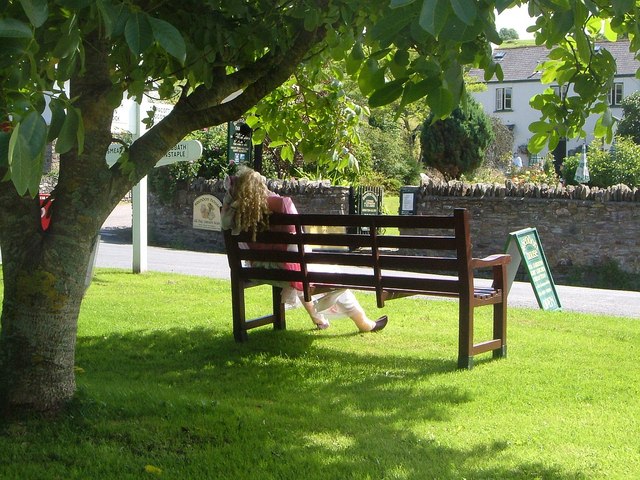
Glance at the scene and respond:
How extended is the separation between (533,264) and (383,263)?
15.2 ft

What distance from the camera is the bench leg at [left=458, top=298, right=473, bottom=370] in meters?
6.77

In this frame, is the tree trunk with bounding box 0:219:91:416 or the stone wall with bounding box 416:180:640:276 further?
the stone wall with bounding box 416:180:640:276

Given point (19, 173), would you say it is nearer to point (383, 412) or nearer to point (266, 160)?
point (383, 412)

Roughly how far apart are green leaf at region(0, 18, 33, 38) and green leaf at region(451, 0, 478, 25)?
1.12 meters

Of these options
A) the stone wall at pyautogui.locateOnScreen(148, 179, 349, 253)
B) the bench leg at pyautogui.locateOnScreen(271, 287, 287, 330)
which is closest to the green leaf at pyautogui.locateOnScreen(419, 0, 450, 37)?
the bench leg at pyautogui.locateOnScreen(271, 287, 287, 330)

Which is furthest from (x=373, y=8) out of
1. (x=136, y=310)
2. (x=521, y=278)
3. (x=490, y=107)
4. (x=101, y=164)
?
(x=490, y=107)

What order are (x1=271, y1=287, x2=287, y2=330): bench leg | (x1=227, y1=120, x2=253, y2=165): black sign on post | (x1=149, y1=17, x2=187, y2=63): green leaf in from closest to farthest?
(x1=149, y1=17, x2=187, y2=63): green leaf
(x1=271, y1=287, x2=287, y2=330): bench leg
(x1=227, y1=120, x2=253, y2=165): black sign on post

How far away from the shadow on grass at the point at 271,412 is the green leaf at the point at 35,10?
7.91 feet

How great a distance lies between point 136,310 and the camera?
9.73 m

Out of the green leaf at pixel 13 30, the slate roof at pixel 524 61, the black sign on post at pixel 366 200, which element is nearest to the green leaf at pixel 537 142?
the green leaf at pixel 13 30

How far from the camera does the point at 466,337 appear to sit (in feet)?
22.2

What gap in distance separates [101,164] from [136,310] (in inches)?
192

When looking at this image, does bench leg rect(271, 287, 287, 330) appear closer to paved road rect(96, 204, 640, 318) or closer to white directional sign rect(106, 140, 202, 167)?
paved road rect(96, 204, 640, 318)

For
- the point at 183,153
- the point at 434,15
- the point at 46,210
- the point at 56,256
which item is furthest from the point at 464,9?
the point at 183,153
